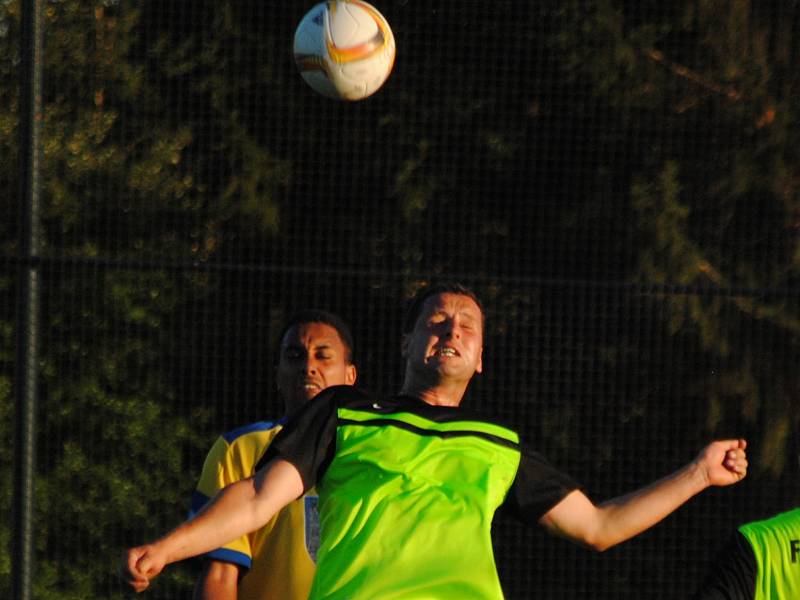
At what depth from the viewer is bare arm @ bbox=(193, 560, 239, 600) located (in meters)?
3.96

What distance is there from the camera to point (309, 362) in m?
4.28

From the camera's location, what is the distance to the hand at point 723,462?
351cm

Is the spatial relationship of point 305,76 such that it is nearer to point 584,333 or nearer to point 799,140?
point 584,333

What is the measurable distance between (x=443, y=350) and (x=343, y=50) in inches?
78.0

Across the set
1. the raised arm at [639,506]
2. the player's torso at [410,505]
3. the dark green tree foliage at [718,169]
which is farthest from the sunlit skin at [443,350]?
the dark green tree foliage at [718,169]

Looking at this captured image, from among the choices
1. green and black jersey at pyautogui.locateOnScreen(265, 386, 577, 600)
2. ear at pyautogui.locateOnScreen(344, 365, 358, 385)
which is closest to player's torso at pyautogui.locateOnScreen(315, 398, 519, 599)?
green and black jersey at pyautogui.locateOnScreen(265, 386, 577, 600)

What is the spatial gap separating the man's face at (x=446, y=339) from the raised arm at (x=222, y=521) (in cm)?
42

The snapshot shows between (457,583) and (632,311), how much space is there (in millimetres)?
4385

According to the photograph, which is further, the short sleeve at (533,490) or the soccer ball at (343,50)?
the soccer ball at (343,50)

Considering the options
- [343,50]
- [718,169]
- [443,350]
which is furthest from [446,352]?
[718,169]

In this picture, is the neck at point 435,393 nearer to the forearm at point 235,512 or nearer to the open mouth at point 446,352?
the open mouth at point 446,352

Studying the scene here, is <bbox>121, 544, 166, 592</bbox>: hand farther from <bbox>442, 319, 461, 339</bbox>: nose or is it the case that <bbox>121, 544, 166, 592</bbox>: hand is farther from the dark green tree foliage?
the dark green tree foliage

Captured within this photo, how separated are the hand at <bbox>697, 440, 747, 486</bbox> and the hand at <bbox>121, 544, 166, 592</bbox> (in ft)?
4.01

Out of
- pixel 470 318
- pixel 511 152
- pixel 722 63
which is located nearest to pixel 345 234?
pixel 511 152
